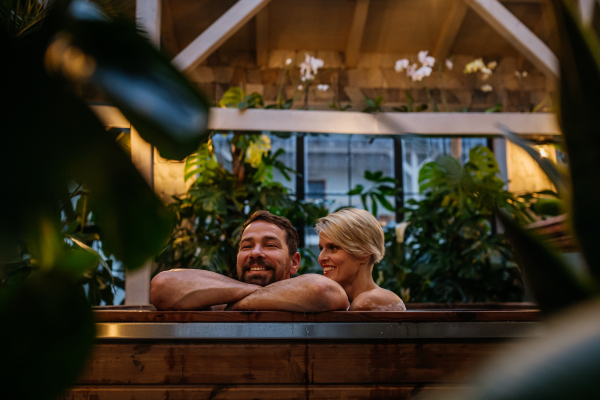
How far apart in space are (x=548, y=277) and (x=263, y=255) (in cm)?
175

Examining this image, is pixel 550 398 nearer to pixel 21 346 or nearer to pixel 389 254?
pixel 21 346

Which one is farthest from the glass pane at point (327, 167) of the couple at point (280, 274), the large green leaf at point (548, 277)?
the large green leaf at point (548, 277)

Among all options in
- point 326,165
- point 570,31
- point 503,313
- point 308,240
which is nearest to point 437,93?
point 326,165

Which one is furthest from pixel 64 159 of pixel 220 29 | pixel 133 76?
pixel 220 29

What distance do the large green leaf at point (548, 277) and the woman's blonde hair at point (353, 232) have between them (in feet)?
→ 5.69

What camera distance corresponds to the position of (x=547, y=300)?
25 cm

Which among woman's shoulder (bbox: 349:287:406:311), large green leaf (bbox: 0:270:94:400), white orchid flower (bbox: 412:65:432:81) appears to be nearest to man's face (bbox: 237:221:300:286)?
woman's shoulder (bbox: 349:287:406:311)

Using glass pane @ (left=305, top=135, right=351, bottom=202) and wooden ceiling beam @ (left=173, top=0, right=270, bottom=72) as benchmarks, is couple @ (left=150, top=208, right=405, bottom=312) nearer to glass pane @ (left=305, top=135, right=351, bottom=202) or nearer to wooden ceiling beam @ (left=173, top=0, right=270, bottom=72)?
wooden ceiling beam @ (left=173, top=0, right=270, bottom=72)

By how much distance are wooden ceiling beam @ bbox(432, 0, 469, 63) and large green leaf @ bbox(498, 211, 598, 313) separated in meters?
5.97

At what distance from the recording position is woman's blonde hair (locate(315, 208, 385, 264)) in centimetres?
201

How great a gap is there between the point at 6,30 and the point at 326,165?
6458 mm

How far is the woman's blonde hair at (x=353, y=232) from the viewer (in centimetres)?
201

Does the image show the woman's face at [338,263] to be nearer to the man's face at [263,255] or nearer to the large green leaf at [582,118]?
the man's face at [263,255]

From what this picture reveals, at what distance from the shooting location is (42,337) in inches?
5.4
